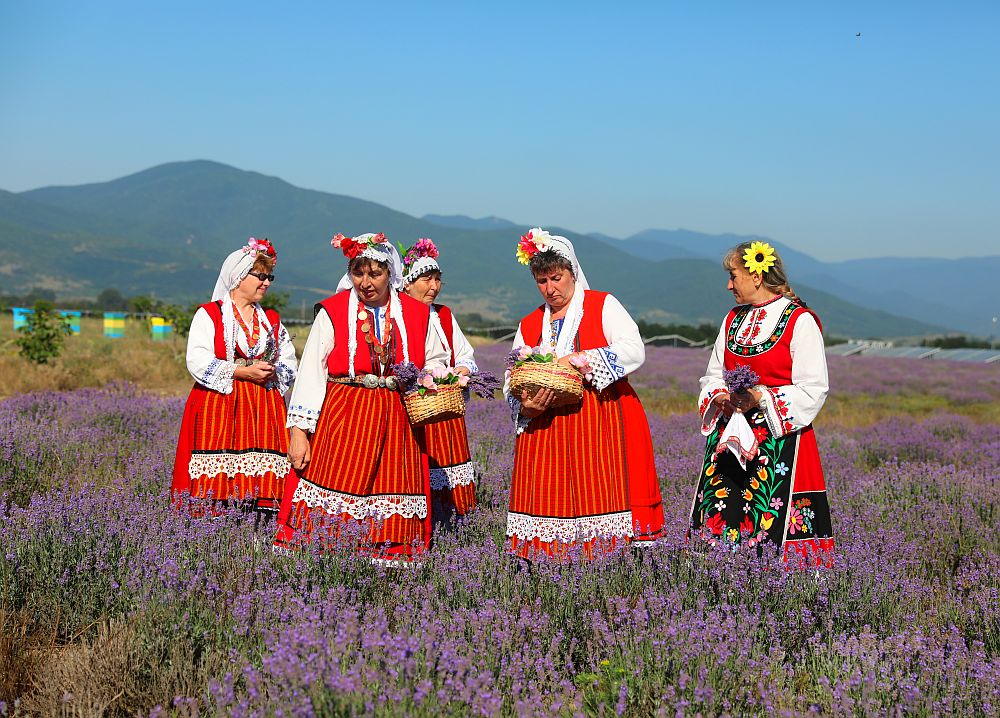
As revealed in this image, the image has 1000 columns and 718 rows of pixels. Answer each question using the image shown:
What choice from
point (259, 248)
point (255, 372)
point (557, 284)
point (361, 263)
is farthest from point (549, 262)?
point (259, 248)

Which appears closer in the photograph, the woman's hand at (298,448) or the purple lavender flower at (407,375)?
the purple lavender flower at (407,375)

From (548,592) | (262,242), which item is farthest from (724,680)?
(262,242)

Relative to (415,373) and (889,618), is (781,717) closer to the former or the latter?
(889,618)

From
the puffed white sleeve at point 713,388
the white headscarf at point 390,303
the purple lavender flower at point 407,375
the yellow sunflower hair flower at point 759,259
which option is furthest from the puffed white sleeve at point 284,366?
the yellow sunflower hair flower at point 759,259

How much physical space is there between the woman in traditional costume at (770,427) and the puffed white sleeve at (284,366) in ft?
8.59

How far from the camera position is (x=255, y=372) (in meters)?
5.04

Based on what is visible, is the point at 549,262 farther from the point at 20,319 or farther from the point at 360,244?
the point at 20,319

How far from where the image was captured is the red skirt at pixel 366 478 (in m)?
3.98

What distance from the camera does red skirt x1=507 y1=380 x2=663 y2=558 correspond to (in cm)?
384

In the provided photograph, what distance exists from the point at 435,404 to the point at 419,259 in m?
2.43

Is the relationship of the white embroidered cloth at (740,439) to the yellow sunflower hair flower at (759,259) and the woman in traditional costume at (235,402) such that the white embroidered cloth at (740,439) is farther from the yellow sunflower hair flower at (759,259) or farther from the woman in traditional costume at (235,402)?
the woman in traditional costume at (235,402)

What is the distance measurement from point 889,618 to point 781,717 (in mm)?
1353

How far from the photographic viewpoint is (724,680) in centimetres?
273

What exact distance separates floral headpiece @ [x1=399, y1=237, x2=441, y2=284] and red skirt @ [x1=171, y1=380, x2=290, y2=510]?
4.56 ft
